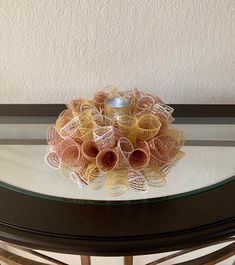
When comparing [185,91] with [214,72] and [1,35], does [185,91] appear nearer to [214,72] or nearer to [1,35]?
[214,72]

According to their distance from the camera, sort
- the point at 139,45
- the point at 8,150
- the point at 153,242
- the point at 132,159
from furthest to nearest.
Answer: the point at 139,45, the point at 8,150, the point at 132,159, the point at 153,242

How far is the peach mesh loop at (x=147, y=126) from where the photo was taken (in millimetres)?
579

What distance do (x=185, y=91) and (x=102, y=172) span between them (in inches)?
16.9

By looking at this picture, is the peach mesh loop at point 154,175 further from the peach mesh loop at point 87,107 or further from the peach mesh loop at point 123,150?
the peach mesh loop at point 87,107

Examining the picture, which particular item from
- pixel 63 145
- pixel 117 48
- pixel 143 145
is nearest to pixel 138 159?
pixel 143 145

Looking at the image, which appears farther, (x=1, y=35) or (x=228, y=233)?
(x=1, y=35)

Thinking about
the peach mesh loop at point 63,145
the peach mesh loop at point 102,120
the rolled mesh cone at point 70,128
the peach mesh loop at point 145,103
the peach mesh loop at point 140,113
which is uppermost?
the peach mesh loop at point 145,103

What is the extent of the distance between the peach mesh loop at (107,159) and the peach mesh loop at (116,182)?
0.03 ft

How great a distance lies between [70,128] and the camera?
584 millimetres

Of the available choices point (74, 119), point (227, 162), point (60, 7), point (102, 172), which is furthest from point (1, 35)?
point (227, 162)

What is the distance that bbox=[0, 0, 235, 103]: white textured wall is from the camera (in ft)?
2.62

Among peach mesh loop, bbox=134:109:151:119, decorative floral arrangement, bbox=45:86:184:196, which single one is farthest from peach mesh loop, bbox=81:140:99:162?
peach mesh loop, bbox=134:109:151:119

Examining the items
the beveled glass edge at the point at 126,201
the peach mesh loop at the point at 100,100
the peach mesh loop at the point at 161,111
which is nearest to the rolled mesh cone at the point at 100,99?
the peach mesh loop at the point at 100,100

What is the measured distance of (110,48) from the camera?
33.2 inches
